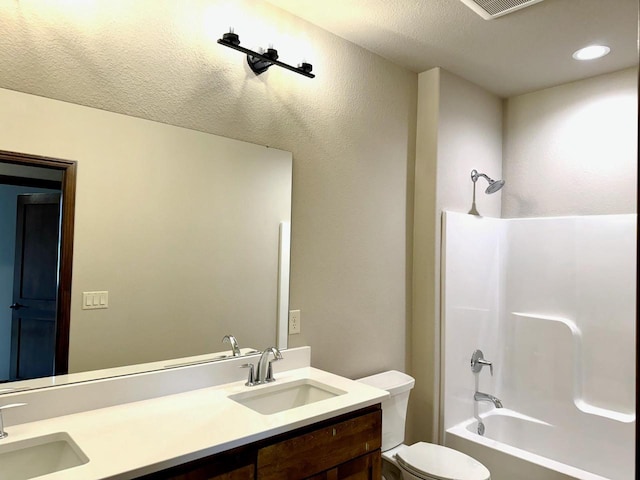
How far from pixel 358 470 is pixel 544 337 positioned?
1.96 metres

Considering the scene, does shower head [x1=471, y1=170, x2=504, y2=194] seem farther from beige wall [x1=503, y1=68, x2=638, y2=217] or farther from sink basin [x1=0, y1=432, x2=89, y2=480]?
sink basin [x1=0, y1=432, x2=89, y2=480]

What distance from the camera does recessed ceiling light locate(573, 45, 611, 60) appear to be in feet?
8.26

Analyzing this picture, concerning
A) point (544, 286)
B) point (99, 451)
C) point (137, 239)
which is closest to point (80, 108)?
point (137, 239)

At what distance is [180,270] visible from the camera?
1842 mm

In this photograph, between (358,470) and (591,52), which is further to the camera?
(591,52)

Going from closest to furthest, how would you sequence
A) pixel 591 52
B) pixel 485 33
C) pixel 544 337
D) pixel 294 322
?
pixel 294 322 < pixel 485 33 < pixel 591 52 < pixel 544 337

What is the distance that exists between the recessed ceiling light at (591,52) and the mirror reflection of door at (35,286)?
2.75 m

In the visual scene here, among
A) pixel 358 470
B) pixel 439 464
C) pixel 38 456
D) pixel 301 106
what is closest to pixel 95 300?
pixel 38 456

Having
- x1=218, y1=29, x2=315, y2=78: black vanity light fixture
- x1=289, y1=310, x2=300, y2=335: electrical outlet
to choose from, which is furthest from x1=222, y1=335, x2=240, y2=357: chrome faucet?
x1=218, y1=29, x2=315, y2=78: black vanity light fixture

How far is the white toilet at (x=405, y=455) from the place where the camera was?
7.09 feet

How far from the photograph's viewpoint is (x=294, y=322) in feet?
7.31

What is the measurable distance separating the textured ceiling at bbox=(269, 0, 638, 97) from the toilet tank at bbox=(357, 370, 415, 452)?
1869 millimetres

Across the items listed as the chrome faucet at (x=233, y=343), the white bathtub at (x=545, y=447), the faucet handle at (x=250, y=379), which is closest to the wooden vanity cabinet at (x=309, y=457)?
the faucet handle at (x=250, y=379)

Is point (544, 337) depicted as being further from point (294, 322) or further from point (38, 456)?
point (38, 456)
